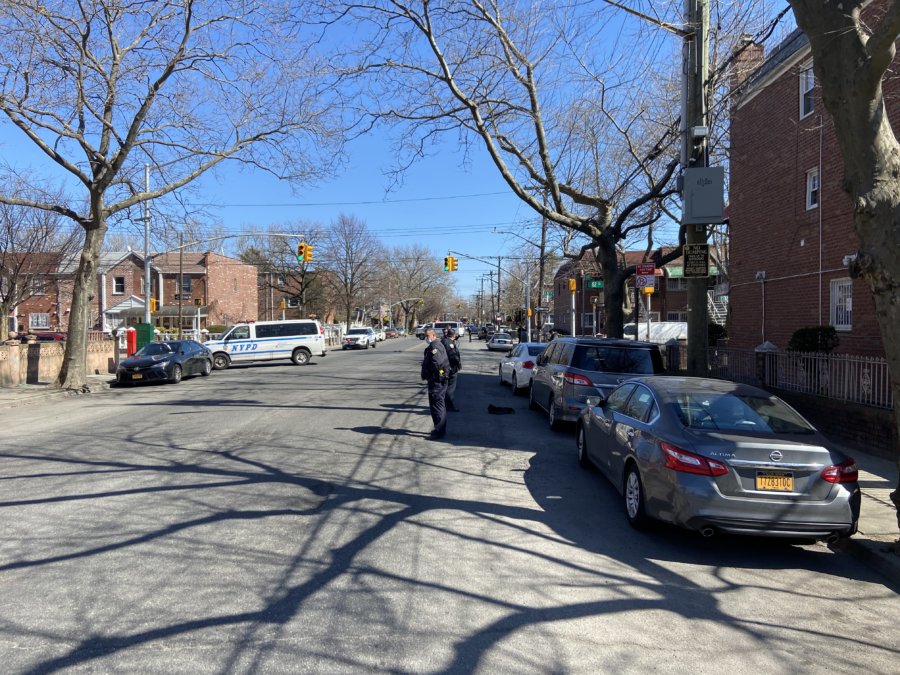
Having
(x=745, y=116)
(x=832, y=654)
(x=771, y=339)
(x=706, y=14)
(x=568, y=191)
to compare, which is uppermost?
(x=745, y=116)

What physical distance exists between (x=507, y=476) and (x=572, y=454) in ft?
6.11

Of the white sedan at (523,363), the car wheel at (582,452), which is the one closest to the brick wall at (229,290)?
the white sedan at (523,363)

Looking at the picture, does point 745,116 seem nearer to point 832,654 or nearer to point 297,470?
point 297,470

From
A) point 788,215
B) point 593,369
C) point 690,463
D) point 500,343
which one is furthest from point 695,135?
point 500,343

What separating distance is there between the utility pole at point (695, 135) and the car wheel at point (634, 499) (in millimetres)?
3939

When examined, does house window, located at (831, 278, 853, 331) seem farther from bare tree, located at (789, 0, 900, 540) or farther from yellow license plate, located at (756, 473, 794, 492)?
yellow license plate, located at (756, 473, 794, 492)

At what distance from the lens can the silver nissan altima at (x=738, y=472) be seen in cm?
528

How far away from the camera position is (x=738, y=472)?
5328mm

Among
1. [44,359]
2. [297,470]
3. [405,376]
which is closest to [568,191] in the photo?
[405,376]

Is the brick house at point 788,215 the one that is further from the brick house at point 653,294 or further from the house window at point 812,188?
the brick house at point 653,294

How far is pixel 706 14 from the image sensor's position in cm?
1056

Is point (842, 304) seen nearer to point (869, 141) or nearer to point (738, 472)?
point (869, 141)

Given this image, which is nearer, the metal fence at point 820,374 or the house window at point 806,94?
the metal fence at point 820,374

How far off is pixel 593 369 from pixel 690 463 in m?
5.48
